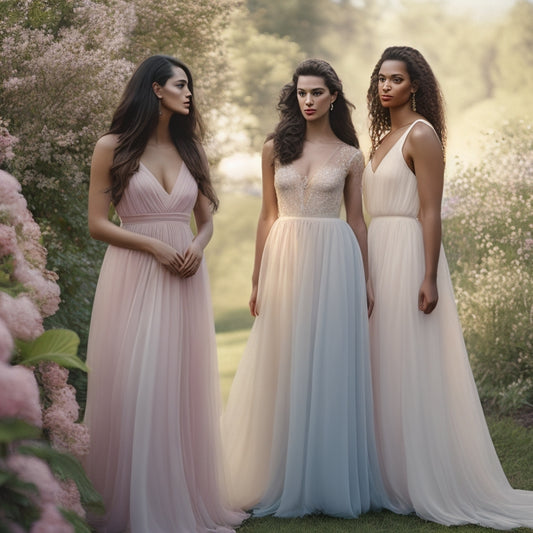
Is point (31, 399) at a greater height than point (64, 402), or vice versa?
point (31, 399)

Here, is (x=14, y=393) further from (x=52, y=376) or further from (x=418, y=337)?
(x=418, y=337)

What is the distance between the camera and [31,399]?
2.03m

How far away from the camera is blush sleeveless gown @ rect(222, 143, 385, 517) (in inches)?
158

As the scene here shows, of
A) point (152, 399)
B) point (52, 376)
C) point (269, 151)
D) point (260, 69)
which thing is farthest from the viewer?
point (260, 69)

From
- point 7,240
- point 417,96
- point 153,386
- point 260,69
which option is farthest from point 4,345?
point 260,69

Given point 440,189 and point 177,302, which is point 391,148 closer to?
point 440,189

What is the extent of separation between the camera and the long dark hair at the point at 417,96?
420 cm

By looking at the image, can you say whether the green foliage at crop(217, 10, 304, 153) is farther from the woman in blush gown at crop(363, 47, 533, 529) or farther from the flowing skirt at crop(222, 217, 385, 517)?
the flowing skirt at crop(222, 217, 385, 517)

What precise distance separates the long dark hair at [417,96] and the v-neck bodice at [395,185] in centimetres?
14

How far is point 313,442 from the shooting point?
402 centimetres

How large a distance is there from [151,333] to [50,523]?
146 cm

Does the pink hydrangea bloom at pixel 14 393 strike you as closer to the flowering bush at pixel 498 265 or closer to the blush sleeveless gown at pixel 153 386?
the blush sleeveless gown at pixel 153 386

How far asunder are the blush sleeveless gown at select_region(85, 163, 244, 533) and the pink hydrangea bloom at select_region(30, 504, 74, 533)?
49.7 inches

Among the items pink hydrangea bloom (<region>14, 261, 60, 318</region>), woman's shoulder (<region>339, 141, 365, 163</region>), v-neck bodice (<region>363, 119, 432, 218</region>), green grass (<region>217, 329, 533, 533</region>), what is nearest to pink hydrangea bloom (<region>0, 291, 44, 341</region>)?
pink hydrangea bloom (<region>14, 261, 60, 318</region>)
